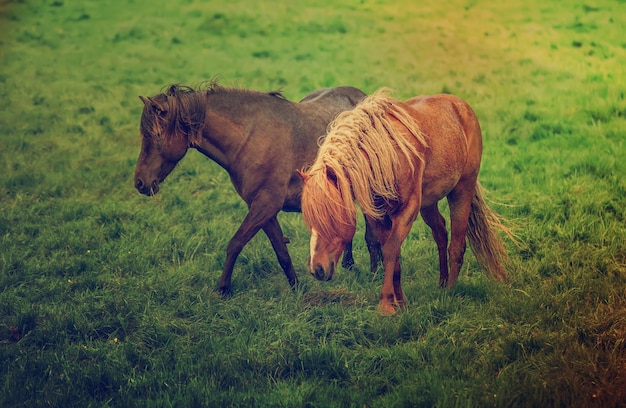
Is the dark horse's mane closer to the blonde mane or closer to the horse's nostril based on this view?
the blonde mane

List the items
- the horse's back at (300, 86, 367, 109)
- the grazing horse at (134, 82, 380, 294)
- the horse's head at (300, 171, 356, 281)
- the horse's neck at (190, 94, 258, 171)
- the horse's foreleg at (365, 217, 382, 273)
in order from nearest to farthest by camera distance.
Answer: the horse's head at (300, 171, 356, 281)
the grazing horse at (134, 82, 380, 294)
the horse's neck at (190, 94, 258, 171)
the horse's foreleg at (365, 217, 382, 273)
the horse's back at (300, 86, 367, 109)

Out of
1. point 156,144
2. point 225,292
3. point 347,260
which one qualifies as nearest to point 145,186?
point 156,144

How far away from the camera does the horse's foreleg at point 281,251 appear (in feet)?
22.3

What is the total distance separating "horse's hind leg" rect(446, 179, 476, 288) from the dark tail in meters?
0.19

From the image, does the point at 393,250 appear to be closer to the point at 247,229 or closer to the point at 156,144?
the point at 247,229

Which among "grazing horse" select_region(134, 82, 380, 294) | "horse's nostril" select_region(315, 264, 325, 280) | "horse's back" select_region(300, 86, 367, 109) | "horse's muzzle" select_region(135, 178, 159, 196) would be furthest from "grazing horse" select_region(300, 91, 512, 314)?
"horse's muzzle" select_region(135, 178, 159, 196)

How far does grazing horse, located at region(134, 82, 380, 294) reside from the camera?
636cm

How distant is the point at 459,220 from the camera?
6.50 metres

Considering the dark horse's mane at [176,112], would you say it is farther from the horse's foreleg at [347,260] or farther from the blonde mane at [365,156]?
the horse's foreleg at [347,260]

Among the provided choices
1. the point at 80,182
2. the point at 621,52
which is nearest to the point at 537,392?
the point at 80,182

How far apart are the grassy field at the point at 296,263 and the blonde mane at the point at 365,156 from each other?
3.54 feet

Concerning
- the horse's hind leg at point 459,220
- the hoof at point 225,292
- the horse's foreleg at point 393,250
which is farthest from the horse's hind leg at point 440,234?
the hoof at point 225,292

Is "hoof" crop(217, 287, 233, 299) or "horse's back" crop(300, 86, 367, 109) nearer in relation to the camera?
"hoof" crop(217, 287, 233, 299)

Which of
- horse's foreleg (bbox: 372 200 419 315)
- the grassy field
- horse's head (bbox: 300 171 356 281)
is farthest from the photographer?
horse's foreleg (bbox: 372 200 419 315)
